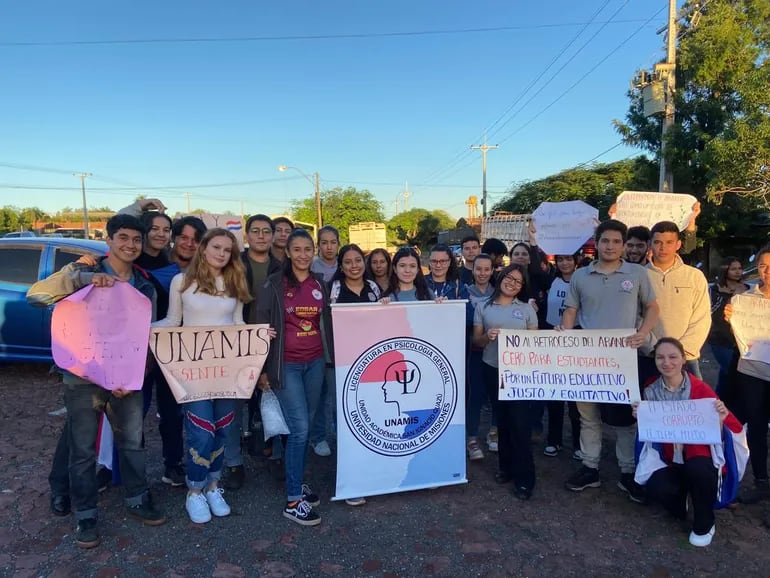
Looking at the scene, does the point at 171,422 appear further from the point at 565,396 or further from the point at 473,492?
the point at 565,396

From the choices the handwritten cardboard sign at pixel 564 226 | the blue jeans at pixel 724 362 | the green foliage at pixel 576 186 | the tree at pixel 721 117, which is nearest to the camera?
the blue jeans at pixel 724 362

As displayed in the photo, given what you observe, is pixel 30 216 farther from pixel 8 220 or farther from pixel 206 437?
pixel 206 437

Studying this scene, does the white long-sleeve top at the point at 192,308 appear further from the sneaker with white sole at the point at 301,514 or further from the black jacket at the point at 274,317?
the sneaker with white sole at the point at 301,514

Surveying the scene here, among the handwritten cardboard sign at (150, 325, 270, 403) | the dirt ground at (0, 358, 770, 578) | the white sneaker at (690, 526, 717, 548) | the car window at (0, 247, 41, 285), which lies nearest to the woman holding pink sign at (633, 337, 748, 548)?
the white sneaker at (690, 526, 717, 548)

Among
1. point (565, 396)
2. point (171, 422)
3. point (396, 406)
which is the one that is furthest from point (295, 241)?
point (565, 396)

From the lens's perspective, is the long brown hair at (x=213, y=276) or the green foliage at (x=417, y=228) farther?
the green foliage at (x=417, y=228)

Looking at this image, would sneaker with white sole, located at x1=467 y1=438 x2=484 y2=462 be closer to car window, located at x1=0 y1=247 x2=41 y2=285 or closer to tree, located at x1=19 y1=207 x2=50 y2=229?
car window, located at x1=0 y1=247 x2=41 y2=285

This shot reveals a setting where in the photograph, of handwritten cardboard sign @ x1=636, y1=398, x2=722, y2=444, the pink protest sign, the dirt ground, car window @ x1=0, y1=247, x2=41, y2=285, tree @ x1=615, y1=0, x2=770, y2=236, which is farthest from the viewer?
tree @ x1=615, y1=0, x2=770, y2=236

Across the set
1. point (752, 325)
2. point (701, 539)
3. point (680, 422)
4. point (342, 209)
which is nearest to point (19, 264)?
point (680, 422)

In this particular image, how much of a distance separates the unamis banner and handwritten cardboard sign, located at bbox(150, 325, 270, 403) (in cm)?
56

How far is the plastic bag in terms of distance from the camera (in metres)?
3.28

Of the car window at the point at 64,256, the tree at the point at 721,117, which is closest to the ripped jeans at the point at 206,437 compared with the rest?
the car window at the point at 64,256

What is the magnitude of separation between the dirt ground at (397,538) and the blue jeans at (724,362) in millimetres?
704

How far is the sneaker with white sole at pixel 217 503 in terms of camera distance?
3254mm
